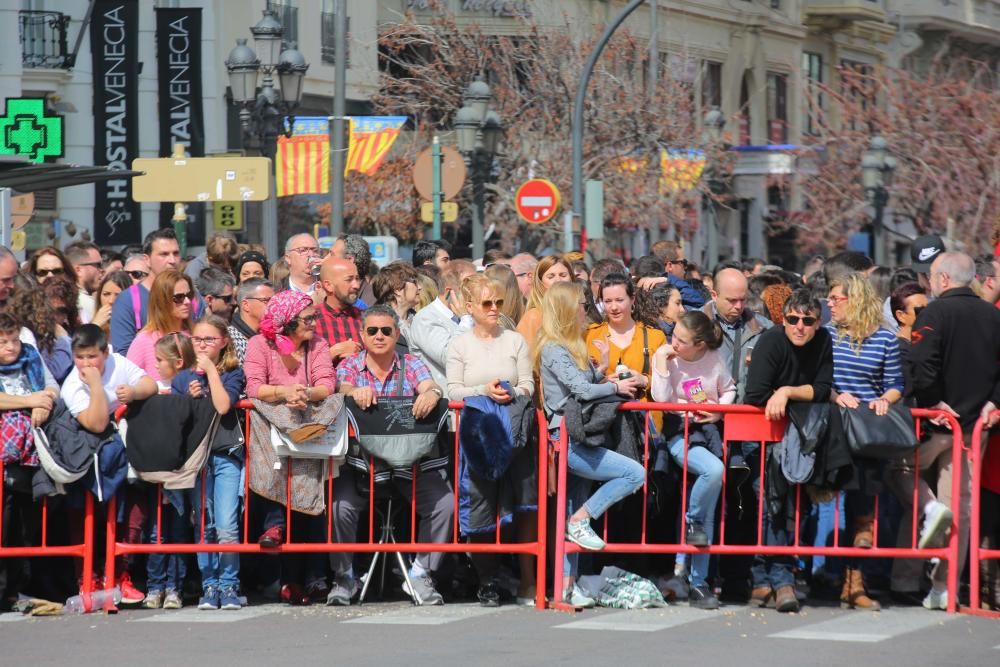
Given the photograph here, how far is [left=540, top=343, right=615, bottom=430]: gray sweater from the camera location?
382 inches

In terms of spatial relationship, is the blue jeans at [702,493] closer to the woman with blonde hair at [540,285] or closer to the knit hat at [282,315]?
the woman with blonde hair at [540,285]

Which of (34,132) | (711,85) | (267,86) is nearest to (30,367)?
(34,132)

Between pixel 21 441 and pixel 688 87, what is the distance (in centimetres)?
3065

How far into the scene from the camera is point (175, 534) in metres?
9.92

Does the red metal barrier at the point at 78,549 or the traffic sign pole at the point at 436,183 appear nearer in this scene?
the red metal barrier at the point at 78,549

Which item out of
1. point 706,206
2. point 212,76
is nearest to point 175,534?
point 212,76

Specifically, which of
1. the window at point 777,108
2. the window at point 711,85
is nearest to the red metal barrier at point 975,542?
the window at point 711,85

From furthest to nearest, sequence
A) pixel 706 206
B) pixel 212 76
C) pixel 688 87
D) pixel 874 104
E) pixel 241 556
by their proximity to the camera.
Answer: pixel 874 104 → pixel 706 206 → pixel 688 87 → pixel 212 76 → pixel 241 556

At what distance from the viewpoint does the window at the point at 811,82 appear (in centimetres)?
4775

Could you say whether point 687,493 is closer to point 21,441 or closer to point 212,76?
point 21,441

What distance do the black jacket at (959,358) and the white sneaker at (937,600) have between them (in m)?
0.94

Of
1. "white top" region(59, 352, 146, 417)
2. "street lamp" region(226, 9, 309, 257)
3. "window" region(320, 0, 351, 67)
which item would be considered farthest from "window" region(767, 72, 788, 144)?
"white top" region(59, 352, 146, 417)

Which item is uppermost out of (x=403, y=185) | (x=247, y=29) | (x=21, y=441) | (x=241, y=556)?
(x=247, y=29)

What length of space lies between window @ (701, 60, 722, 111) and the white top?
33623mm
